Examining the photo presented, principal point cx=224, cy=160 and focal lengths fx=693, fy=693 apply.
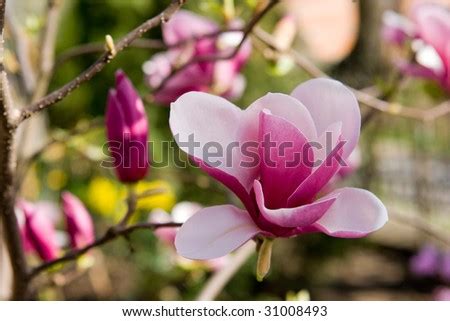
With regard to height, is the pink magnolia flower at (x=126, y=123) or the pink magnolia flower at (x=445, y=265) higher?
the pink magnolia flower at (x=126, y=123)

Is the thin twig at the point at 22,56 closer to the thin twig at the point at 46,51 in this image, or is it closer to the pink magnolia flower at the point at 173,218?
the thin twig at the point at 46,51

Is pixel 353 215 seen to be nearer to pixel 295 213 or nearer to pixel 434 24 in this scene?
pixel 295 213

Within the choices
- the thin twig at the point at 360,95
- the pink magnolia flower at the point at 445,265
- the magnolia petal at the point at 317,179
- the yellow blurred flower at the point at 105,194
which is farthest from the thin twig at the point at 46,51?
the pink magnolia flower at the point at 445,265

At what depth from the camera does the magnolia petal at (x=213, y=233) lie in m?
0.51

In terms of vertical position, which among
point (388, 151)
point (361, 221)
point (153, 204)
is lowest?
point (388, 151)

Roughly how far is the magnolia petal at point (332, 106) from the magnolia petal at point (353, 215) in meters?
0.03

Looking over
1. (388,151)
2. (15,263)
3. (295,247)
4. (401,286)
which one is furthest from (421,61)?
(388,151)

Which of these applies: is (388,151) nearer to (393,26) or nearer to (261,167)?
(393,26)

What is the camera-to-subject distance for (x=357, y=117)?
20.9 inches

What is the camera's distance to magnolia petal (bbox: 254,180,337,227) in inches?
19.7

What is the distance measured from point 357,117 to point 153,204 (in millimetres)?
1139

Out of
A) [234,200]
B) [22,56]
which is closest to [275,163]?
[22,56]

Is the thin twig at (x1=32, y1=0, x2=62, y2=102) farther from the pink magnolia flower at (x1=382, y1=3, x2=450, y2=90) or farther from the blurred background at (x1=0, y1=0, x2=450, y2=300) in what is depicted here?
the pink magnolia flower at (x1=382, y1=3, x2=450, y2=90)

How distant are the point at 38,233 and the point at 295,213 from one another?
392 mm
